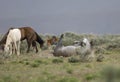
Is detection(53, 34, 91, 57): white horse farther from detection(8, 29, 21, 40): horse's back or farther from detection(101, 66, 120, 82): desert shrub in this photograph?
detection(101, 66, 120, 82): desert shrub

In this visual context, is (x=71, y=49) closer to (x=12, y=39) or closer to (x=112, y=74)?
(x=12, y=39)

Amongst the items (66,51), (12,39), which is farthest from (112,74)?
(12,39)

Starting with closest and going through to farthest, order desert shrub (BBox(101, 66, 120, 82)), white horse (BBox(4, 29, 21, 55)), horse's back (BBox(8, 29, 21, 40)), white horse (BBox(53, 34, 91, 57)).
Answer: desert shrub (BBox(101, 66, 120, 82)) < white horse (BBox(53, 34, 91, 57)) < white horse (BBox(4, 29, 21, 55)) < horse's back (BBox(8, 29, 21, 40))

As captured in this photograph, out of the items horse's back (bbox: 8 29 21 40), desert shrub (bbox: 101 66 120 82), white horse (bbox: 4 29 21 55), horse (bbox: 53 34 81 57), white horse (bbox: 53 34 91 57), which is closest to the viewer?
desert shrub (bbox: 101 66 120 82)

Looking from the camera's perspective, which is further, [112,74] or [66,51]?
[66,51]

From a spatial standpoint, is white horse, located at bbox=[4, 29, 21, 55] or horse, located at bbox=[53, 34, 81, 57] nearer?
horse, located at bbox=[53, 34, 81, 57]

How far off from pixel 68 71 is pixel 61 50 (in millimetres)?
7941

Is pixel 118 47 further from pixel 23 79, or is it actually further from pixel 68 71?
pixel 23 79

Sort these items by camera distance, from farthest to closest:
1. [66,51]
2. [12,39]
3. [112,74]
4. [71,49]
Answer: [12,39] → [66,51] → [71,49] → [112,74]

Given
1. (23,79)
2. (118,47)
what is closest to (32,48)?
(118,47)

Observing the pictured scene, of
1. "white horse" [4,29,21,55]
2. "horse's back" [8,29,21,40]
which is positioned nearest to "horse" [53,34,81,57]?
"white horse" [4,29,21,55]

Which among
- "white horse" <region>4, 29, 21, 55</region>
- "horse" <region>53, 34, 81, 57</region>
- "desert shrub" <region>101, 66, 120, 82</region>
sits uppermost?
"desert shrub" <region>101, 66, 120, 82</region>

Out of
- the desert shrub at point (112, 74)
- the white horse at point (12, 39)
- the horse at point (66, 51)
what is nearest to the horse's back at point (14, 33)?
the white horse at point (12, 39)

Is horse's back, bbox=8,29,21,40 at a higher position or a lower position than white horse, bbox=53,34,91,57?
higher
